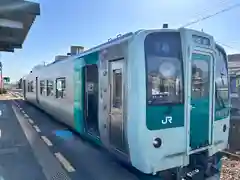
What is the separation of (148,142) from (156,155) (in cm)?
27

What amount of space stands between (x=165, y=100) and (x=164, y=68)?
0.54 meters

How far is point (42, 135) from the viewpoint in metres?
8.67

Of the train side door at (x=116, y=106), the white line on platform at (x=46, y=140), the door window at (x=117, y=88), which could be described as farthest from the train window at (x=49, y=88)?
the door window at (x=117, y=88)

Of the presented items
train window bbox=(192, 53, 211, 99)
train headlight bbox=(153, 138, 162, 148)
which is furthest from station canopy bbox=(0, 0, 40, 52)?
train headlight bbox=(153, 138, 162, 148)

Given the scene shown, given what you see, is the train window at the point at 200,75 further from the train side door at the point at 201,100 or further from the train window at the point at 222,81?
the train window at the point at 222,81

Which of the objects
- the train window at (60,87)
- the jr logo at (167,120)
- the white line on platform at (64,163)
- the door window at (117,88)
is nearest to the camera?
the jr logo at (167,120)

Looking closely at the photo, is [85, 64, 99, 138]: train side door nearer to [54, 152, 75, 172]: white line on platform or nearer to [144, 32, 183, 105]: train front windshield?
[54, 152, 75, 172]: white line on platform

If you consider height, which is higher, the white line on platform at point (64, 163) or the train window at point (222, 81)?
the train window at point (222, 81)

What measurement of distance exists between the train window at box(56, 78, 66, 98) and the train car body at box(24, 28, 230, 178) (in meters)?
4.15

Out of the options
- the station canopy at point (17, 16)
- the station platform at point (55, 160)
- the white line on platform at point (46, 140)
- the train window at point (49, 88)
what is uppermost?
the station canopy at point (17, 16)

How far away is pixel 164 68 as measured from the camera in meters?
4.00

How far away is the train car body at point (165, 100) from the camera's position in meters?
3.82

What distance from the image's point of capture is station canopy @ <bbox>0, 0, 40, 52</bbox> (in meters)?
6.02

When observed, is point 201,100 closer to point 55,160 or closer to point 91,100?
point 91,100
